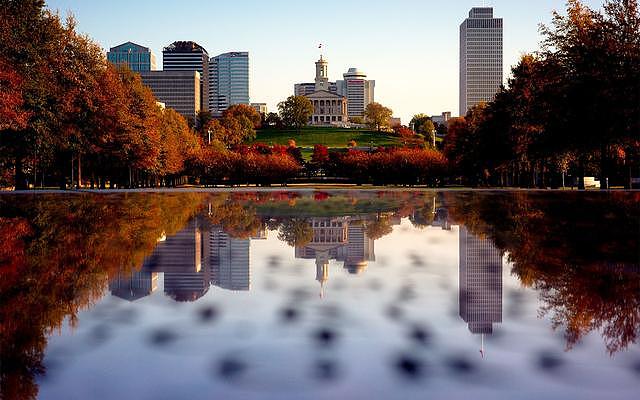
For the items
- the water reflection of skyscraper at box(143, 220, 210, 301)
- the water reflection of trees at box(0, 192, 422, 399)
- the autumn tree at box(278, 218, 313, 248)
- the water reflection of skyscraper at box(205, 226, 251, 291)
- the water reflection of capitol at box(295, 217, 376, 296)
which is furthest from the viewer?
the autumn tree at box(278, 218, 313, 248)

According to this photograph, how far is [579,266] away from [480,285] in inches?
100

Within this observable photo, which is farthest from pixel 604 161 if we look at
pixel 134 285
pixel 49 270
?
pixel 134 285

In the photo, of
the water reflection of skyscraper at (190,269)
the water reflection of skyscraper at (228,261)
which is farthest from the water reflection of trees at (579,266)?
the water reflection of skyscraper at (190,269)

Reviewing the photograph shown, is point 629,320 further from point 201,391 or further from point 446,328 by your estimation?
point 201,391

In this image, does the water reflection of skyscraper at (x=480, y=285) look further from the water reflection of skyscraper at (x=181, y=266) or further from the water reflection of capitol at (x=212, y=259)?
the water reflection of skyscraper at (x=181, y=266)

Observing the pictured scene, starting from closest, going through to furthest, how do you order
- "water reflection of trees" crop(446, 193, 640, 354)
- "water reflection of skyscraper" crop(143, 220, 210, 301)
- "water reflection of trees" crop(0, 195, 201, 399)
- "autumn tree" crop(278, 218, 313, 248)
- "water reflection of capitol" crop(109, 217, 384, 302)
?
"water reflection of trees" crop(0, 195, 201, 399)
"water reflection of trees" crop(446, 193, 640, 354)
"water reflection of skyscraper" crop(143, 220, 210, 301)
"water reflection of capitol" crop(109, 217, 384, 302)
"autumn tree" crop(278, 218, 313, 248)

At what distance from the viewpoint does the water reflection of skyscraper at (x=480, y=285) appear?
24.8 feet

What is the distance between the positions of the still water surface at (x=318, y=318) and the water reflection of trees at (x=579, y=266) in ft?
0.14

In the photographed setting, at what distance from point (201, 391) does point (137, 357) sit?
3.80 ft

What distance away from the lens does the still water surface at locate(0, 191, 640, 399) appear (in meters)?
5.22

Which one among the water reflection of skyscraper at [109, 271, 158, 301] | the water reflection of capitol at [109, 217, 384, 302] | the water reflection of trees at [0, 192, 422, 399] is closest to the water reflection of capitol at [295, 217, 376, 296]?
the water reflection of capitol at [109, 217, 384, 302]

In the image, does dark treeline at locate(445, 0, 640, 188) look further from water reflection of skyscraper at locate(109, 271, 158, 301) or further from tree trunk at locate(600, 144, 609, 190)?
water reflection of skyscraper at locate(109, 271, 158, 301)

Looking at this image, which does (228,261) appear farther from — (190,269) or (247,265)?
(190,269)

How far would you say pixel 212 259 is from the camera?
1259 centimetres
